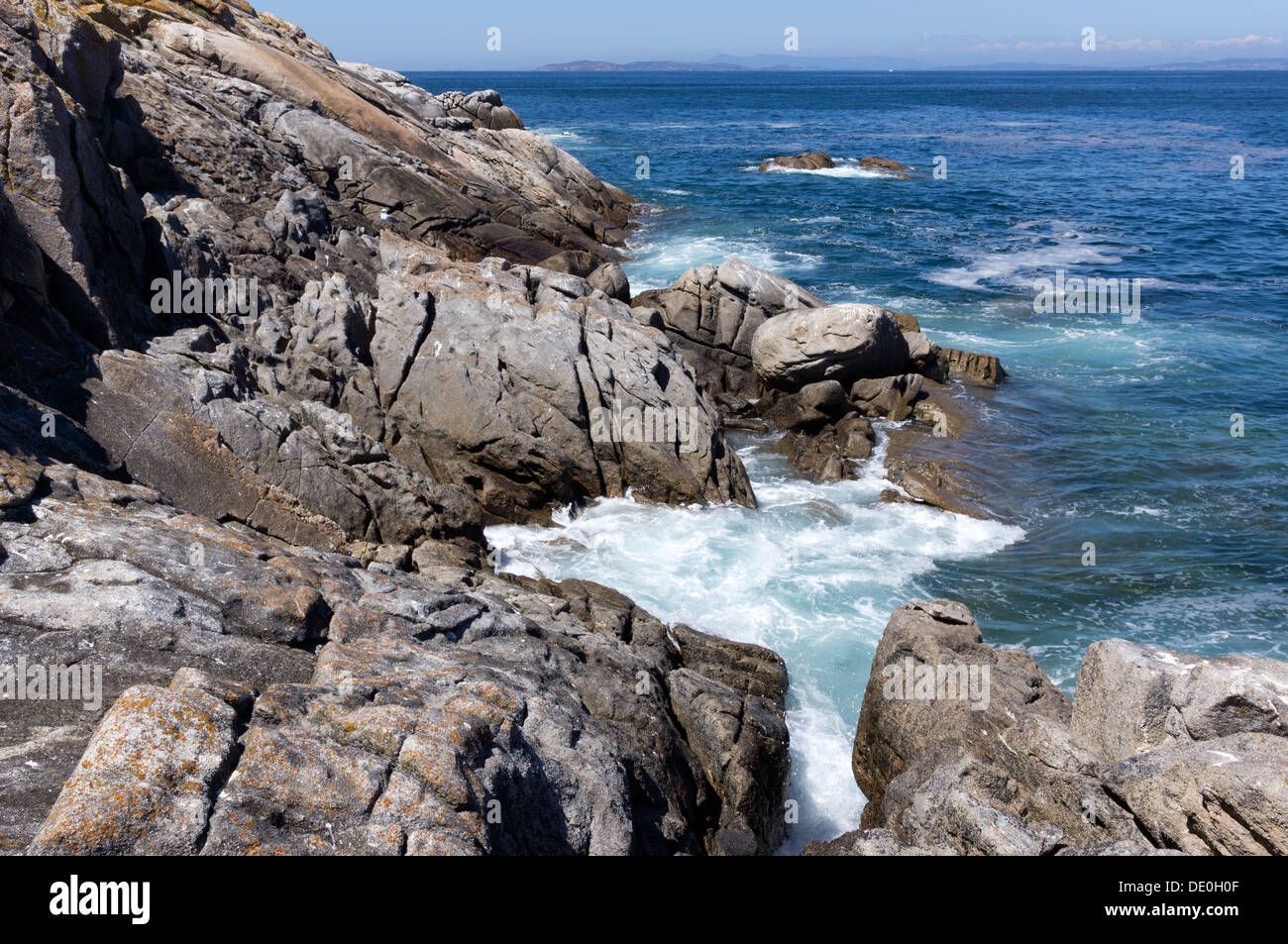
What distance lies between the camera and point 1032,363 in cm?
3148

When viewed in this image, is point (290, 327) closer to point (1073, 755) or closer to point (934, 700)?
point (934, 700)

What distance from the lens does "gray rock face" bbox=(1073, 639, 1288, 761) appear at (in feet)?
30.6

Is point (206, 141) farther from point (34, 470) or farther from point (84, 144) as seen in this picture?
point (34, 470)

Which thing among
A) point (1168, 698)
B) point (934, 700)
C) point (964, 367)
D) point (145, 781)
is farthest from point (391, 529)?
point (964, 367)

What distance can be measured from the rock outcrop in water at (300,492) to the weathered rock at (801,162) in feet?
167

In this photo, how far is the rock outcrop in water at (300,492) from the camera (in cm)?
691

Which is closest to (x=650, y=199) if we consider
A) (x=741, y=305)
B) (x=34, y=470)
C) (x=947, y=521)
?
(x=741, y=305)

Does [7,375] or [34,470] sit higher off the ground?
[7,375]

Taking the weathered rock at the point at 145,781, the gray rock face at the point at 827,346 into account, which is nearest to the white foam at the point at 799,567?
the gray rock face at the point at 827,346

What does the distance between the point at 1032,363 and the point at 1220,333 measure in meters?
9.65

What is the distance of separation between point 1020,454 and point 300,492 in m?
19.3
